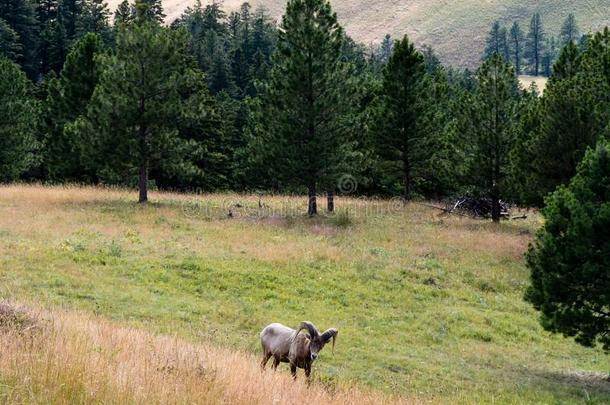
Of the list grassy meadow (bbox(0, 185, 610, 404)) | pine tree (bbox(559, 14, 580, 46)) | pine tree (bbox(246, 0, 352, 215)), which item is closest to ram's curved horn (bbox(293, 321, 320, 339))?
grassy meadow (bbox(0, 185, 610, 404))

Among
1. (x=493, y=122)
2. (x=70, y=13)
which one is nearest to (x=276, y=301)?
(x=493, y=122)

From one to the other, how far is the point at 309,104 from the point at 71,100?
17.6 m

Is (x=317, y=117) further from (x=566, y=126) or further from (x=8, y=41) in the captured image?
(x=8, y=41)

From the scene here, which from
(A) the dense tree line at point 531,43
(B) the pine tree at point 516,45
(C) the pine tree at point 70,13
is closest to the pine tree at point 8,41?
(C) the pine tree at point 70,13

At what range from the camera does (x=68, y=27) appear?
261 ft

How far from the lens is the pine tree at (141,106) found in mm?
30453

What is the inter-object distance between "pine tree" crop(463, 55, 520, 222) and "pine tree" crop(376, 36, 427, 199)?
5530mm

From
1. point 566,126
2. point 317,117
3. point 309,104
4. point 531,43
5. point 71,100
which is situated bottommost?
point 566,126

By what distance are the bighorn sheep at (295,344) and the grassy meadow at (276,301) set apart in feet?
1.36

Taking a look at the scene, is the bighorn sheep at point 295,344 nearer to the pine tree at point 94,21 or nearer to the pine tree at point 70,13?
the pine tree at point 94,21

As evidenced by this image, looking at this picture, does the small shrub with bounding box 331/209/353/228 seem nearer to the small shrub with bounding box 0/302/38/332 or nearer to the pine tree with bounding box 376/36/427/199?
the pine tree with bounding box 376/36/427/199

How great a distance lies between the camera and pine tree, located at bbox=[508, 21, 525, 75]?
575ft

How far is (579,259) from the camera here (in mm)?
13336

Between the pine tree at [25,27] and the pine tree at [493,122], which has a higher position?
the pine tree at [25,27]
